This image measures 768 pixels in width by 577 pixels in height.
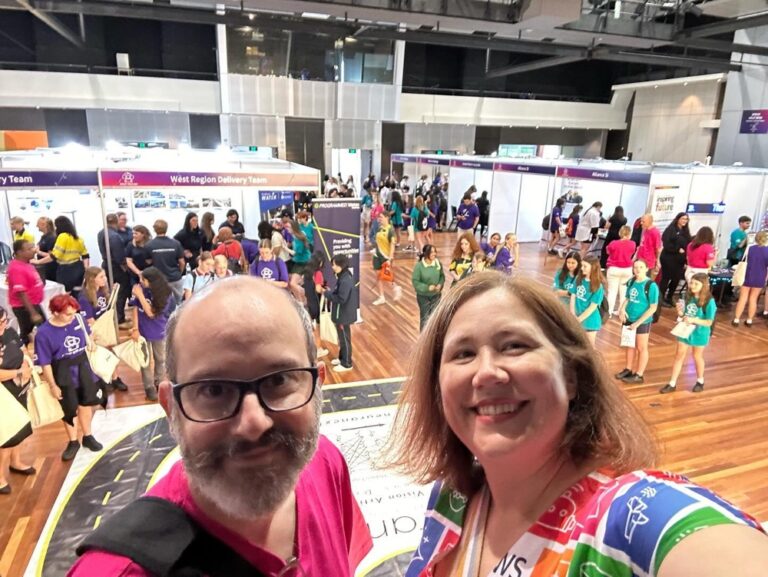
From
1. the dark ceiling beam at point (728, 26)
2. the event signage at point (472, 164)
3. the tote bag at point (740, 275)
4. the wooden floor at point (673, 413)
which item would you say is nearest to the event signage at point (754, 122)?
the dark ceiling beam at point (728, 26)

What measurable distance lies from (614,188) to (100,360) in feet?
41.0

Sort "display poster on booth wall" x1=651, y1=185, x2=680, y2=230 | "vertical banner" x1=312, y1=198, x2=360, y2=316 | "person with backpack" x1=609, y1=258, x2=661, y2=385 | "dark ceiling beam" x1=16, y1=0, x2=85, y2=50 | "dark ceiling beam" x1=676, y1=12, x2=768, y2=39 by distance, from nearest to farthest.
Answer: "person with backpack" x1=609, y1=258, x2=661, y2=385 → "vertical banner" x1=312, y1=198, x2=360, y2=316 → "display poster on booth wall" x1=651, y1=185, x2=680, y2=230 → "dark ceiling beam" x1=676, y1=12, x2=768, y2=39 → "dark ceiling beam" x1=16, y1=0, x2=85, y2=50

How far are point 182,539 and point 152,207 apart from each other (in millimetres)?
8403

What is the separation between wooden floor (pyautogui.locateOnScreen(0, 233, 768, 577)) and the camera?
11.9 ft

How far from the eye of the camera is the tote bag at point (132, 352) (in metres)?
4.87

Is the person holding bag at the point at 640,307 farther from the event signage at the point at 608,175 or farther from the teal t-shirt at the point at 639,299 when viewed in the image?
the event signage at the point at 608,175

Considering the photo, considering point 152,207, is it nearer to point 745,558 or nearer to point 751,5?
point 745,558

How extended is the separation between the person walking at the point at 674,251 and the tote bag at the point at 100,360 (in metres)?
8.71

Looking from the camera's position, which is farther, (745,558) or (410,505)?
(410,505)

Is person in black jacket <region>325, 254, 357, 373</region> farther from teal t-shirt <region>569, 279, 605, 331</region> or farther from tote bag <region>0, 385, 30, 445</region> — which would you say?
tote bag <region>0, 385, 30, 445</region>

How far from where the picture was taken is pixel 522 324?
113 centimetres

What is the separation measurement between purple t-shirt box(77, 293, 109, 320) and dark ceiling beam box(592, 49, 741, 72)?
40.0ft

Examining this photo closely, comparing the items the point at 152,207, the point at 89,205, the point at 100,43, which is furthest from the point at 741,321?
the point at 100,43

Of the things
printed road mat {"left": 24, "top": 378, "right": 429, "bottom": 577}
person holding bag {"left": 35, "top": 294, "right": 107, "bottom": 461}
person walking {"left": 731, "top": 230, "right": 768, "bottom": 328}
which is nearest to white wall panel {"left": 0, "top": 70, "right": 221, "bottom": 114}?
printed road mat {"left": 24, "top": 378, "right": 429, "bottom": 577}
